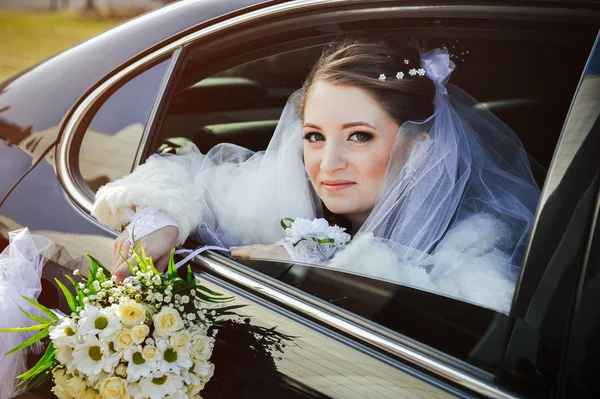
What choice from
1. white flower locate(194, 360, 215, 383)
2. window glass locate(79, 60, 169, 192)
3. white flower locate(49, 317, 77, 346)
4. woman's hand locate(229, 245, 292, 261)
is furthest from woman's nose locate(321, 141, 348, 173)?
white flower locate(49, 317, 77, 346)

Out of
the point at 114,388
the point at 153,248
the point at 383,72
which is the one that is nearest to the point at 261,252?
the point at 153,248

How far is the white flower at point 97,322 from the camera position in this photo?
1.56m

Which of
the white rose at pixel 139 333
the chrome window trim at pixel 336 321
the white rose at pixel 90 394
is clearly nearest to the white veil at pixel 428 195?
the chrome window trim at pixel 336 321

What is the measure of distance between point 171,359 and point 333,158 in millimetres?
689

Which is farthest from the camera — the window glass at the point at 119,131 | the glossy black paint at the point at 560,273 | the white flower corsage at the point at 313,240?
the window glass at the point at 119,131

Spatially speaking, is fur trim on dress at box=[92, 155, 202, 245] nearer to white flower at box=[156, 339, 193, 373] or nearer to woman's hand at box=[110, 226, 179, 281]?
woman's hand at box=[110, 226, 179, 281]

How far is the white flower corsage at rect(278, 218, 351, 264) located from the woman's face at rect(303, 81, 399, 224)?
89 millimetres

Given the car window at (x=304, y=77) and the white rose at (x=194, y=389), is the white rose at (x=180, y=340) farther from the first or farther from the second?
the car window at (x=304, y=77)

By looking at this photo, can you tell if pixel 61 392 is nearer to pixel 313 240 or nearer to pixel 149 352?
pixel 149 352

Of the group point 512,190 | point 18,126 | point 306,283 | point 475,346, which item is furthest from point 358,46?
point 18,126

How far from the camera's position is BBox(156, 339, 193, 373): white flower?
1.53 meters

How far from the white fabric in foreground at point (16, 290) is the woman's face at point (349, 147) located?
782mm

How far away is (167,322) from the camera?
157cm

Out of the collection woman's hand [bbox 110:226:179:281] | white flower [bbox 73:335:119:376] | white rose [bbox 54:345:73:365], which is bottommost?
white rose [bbox 54:345:73:365]
